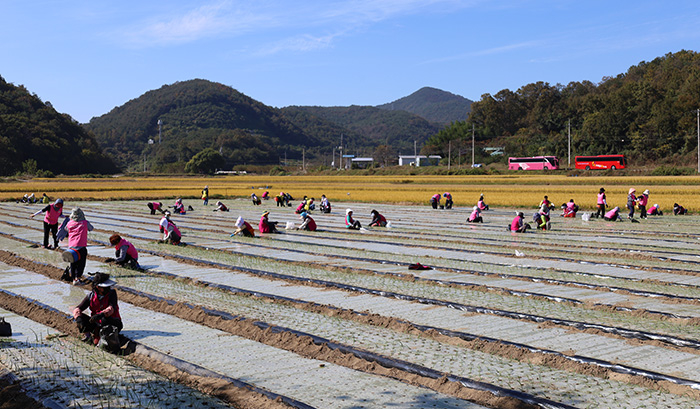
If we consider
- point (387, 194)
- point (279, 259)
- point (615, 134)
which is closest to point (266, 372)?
point (279, 259)

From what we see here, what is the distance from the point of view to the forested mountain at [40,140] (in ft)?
323

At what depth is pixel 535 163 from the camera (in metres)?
83.2

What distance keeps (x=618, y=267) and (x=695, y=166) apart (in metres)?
63.6

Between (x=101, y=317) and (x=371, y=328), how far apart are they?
3501 millimetres

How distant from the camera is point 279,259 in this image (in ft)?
48.5

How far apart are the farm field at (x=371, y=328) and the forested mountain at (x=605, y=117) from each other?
67.2 meters

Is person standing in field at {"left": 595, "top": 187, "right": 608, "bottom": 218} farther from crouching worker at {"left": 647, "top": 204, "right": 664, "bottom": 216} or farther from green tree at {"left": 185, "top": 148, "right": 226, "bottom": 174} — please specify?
green tree at {"left": 185, "top": 148, "right": 226, "bottom": 174}

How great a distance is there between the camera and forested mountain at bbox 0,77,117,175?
323 feet

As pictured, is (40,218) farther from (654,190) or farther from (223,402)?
(654,190)

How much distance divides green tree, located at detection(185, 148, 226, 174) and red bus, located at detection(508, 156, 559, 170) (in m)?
62.3

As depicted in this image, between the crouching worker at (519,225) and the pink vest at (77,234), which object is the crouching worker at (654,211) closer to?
the crouching worker at (519,225)

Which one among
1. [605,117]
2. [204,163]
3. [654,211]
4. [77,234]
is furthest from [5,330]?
[204,163]

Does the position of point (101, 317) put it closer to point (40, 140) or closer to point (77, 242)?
point (77, 242)

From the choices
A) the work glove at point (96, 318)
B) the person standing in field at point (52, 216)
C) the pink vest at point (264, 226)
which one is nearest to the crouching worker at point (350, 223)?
the pink vest at point (264, 226)
